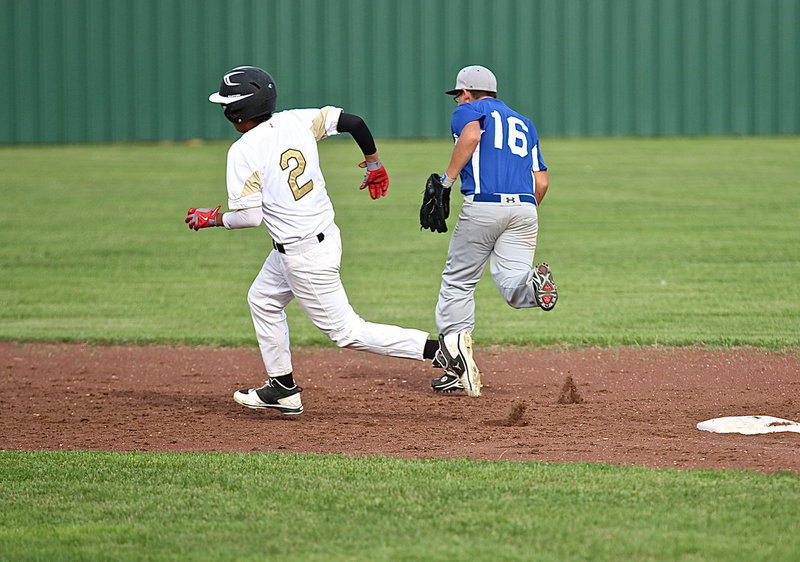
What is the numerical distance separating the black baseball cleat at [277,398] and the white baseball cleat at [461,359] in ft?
2.83

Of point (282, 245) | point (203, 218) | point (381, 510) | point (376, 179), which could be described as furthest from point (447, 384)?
point (381, 510)

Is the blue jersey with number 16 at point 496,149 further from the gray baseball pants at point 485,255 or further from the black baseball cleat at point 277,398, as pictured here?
the black baseball cleat at point 277,398

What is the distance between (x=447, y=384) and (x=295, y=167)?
174 cm

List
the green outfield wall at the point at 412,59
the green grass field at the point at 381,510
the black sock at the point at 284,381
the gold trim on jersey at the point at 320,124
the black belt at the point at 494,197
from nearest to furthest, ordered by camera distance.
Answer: the green grass field at the point at 381,510 < the gold trim on jersey at the point at 320,124 < the black sock at the point at 284,381 < the black belt at the point at 494,197 < the green outfield wall at the point at 412,59

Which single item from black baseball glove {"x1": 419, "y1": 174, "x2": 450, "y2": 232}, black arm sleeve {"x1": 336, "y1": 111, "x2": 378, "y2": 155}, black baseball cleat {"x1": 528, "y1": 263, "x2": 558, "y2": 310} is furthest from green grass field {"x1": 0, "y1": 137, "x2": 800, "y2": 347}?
black arm sleeve {"x1": 336, "y1": 111, "x2": 378, "y2": 155}

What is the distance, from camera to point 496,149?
6.89 metres

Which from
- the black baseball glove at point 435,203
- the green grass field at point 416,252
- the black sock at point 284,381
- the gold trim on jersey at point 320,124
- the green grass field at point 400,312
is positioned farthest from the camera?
the green grass field at point 416,252

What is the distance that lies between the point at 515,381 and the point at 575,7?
19068 millimetres

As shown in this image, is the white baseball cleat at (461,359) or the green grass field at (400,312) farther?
the white baseball cleat at (461,359)

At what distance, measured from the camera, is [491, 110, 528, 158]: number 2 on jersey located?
22.6 feet

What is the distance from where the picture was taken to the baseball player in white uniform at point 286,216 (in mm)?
6125

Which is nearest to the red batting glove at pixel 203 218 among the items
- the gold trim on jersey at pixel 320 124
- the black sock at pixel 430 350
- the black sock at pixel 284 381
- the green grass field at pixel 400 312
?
the gold trim on jersey at pixel 320 124

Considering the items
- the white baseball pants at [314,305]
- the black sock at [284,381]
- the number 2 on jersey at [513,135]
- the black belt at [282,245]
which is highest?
the number 2 on jersey at [513,135]

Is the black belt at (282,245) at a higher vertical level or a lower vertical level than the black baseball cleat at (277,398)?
higher
